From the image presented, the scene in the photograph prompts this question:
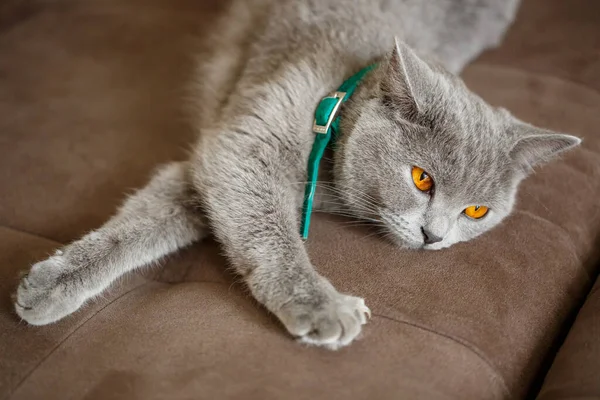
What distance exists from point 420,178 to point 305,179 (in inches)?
10.4

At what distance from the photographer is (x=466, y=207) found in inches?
47.4

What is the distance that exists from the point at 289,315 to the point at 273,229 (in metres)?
0.21

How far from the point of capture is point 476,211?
1226 mm

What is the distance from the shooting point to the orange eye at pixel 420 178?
1158mm

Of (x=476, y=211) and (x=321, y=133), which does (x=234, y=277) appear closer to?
(x=321, y=133)

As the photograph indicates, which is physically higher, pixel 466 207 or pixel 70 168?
pixel 466 207

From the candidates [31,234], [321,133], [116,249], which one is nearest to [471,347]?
[321,133]

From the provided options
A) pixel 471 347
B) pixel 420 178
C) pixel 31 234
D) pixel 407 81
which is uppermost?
pixel 407 81

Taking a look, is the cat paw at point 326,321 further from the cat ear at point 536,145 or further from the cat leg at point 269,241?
the cat ear at point 536,145

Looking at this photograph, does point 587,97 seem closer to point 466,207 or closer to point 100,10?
point 466,207

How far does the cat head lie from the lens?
1143mm

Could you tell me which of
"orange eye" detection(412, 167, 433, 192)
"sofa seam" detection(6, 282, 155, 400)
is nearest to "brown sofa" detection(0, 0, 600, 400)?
"sofa seam" detection(6, 282, 155, 400)

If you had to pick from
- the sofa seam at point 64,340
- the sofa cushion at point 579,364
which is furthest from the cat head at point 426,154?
the sofa seam at point 64,340

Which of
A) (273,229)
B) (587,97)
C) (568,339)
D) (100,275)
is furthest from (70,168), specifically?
(587,97)
